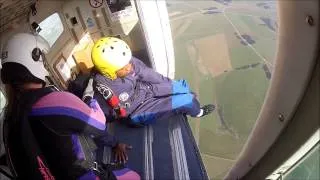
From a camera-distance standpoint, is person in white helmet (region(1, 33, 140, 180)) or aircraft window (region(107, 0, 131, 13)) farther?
aircraft window (region(107, 0, 131, 13))

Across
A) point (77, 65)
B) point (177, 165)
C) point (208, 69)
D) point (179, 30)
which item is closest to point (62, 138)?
point (177, 165)

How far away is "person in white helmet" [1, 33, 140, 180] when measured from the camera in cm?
194

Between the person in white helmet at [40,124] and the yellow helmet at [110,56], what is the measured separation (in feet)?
2.45

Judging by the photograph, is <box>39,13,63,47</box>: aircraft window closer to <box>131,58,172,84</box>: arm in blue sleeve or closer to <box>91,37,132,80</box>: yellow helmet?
<box>91,37,132,80</box>: yellow helmet

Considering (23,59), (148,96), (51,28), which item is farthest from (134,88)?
(23,59)

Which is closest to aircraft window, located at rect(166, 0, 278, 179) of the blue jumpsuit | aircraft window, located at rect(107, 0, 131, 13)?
the blue jumpsuit

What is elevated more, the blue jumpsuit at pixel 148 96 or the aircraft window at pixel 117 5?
the aircraft window at pixel 117 5

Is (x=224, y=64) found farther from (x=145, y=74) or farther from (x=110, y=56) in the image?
(x=110, y=56)

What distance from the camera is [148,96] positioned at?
347cm

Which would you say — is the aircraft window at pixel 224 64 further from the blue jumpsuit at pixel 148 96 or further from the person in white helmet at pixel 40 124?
the person in white helmet at pixel 40 124

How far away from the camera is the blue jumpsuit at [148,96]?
3.27 metres

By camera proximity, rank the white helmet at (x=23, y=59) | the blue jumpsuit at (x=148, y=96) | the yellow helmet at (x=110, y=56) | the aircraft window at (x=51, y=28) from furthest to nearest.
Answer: the aircraft window at (x=51, y=28) < the blue jumpsuit at (x=148, y=96) < the yellow helmet at (x=110, y=56) < the white helmet at (x=23, y=59)

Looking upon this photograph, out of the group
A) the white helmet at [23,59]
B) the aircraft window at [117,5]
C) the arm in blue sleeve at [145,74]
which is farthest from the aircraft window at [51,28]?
the white helmet at [23,59]

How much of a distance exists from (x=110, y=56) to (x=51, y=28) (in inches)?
37.5
